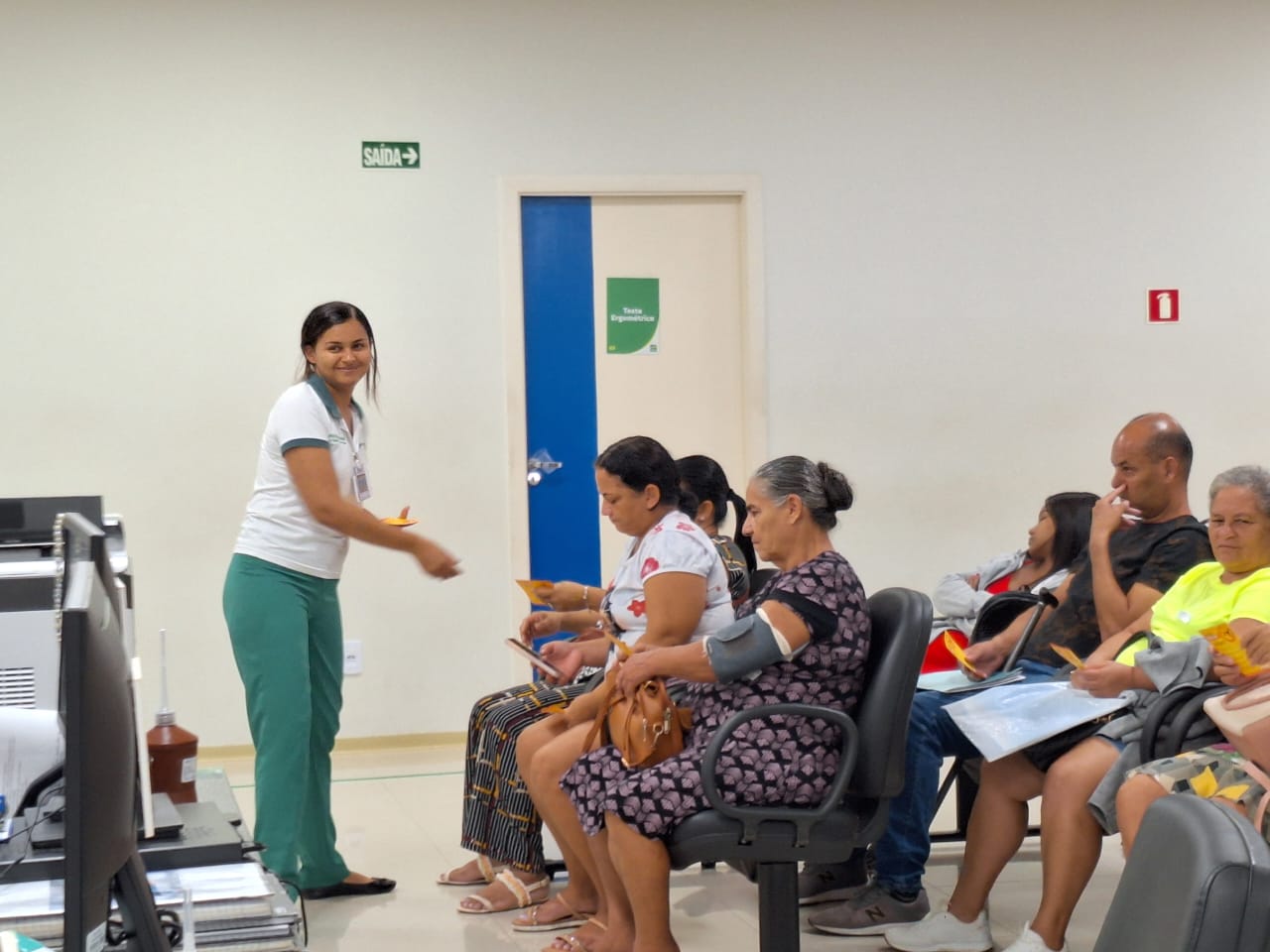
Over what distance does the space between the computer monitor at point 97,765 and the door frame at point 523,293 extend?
4.17 m

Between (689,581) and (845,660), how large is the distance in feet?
1.46

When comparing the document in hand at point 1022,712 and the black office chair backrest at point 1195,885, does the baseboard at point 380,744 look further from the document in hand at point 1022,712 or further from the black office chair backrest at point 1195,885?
the black office chair backrest at point 1195,885

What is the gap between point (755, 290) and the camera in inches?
226

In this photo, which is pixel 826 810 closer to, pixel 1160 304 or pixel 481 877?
pixel 481 877

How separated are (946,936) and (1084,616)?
831 millimetres

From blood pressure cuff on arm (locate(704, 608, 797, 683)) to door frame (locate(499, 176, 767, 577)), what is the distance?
288 centimetres

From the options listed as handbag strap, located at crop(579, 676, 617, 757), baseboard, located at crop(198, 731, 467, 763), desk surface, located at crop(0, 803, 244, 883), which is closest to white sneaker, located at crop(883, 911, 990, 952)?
handbag strap, located at crop(579, 676, 617, 757)

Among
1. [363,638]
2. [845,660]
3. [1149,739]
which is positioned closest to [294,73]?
[363,638]

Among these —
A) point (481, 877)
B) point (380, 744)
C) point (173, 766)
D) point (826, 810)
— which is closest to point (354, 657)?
point (380, 744)

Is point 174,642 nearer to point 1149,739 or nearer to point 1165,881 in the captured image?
point 1149,739

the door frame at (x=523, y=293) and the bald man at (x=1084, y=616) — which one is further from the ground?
the door frame at (x=523, y=293)

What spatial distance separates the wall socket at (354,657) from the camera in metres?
5.52

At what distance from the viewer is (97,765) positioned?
1.19 metres

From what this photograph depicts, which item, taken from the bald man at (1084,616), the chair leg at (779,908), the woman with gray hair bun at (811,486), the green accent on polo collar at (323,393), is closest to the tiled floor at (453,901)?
the bald man at (1084,616)
